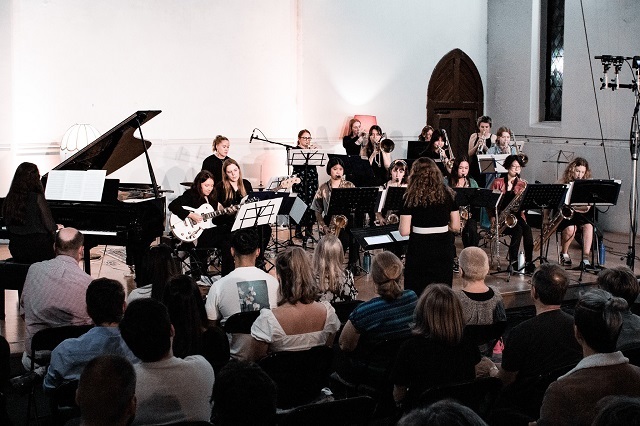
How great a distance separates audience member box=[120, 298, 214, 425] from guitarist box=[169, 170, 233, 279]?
16.0 ft

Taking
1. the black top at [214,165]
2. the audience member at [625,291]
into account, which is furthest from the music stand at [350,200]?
the audience member at [625,291]

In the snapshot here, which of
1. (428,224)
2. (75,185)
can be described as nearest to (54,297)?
(75,185)

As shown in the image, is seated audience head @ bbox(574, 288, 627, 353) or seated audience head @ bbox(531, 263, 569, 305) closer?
seated audience head @ bbox(574, 288, 627, 353)

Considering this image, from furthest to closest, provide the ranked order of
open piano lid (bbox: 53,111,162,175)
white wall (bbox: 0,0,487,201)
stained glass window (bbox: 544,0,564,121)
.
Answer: stained glass window (bbox: 544,0,564,121) → white wall (bbox: 0,0,487,201) → open piano lid (bbox: 53,111,162,175)

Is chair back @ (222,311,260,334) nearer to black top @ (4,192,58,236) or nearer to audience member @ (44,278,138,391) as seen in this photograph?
audience member @ (44,278,138,391)

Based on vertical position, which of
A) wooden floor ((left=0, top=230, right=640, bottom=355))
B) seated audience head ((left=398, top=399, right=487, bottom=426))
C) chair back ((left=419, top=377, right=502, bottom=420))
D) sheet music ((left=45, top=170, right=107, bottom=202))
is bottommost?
wooden floor ((left=0, top=230, right=640, bottom=355))

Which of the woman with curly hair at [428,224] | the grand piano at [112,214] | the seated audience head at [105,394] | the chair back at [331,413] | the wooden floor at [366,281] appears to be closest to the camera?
the seated audience head at [105,394]

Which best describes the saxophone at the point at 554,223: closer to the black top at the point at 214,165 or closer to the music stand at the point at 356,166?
the music stand at the point at 356,166

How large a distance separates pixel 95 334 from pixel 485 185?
8273mm

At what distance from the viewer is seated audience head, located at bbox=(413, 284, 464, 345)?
172 inches

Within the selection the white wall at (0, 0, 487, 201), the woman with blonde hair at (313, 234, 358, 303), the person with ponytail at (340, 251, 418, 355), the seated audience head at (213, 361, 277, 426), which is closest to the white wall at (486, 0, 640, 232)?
the white wall at (0, 0, 487, 201)

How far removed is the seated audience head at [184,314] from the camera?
4426mm

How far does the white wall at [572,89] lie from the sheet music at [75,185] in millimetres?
8125

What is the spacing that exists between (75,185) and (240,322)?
338 cm
